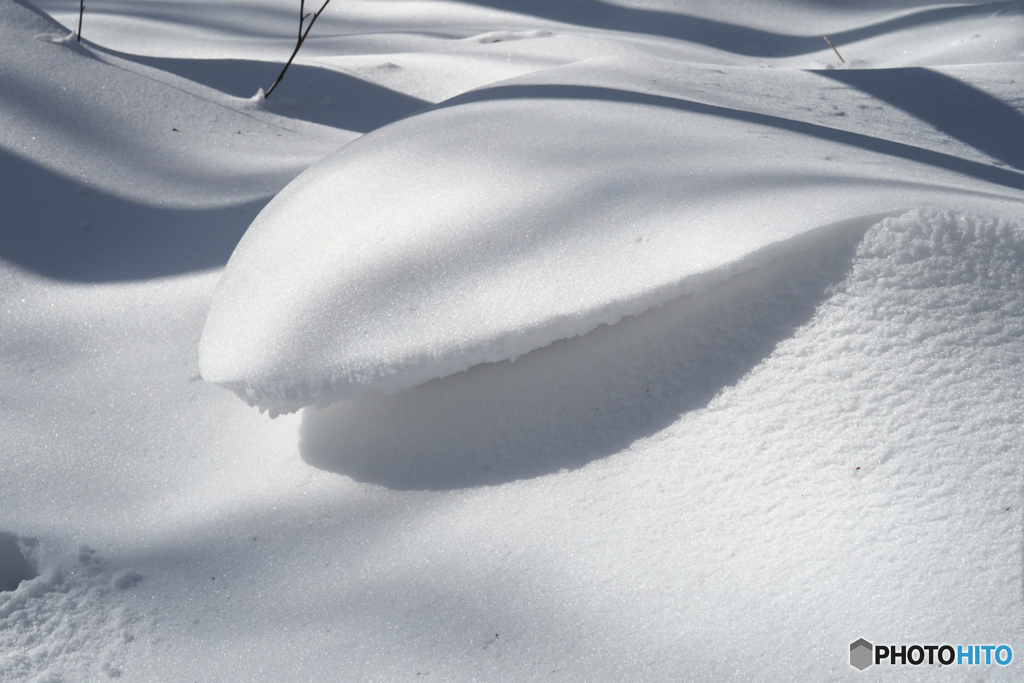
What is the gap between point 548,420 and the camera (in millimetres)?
1230

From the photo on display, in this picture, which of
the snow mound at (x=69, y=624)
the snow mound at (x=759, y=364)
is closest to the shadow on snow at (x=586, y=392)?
the snow mound at (x=759, y=364)

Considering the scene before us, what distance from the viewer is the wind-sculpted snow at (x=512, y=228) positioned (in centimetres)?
118

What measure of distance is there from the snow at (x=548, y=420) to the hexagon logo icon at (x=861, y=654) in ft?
0.04

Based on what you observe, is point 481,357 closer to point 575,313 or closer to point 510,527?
point 575,313

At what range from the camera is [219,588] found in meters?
1.14

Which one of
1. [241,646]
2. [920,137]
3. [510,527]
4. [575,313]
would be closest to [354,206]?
[575,313]

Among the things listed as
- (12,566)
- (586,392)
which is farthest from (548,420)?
(12,566)

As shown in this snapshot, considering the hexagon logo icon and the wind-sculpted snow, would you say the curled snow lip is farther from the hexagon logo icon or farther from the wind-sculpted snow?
the hexagon logo icon

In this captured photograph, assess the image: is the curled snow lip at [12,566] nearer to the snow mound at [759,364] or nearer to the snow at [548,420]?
the snow at [548,420]

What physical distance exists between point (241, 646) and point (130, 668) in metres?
0.16

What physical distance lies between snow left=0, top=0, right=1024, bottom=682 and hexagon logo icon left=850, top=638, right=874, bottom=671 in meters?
0.01

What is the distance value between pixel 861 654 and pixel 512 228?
83 centimetres

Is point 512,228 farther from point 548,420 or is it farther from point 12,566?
point 12,566

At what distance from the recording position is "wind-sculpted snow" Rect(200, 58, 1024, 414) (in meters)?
1.18
